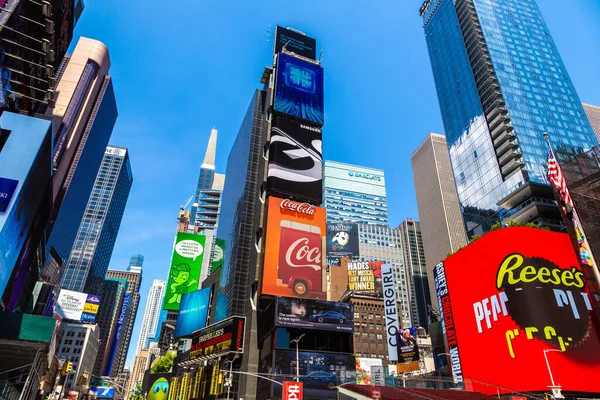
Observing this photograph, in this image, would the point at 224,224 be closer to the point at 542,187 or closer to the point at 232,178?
the point at 232,178

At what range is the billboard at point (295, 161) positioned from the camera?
68.9m

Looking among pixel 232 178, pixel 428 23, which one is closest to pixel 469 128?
pixel 428 23

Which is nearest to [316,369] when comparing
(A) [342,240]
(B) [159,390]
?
(B) [159,390]

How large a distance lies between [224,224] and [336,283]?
54.4 meters

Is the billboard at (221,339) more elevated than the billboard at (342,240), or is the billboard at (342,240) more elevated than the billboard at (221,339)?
the billboard at (342,240)

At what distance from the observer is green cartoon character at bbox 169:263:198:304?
97.4 metres

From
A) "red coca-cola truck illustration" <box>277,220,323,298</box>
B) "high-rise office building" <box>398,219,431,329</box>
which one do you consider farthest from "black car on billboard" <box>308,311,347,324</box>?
"high-rise office building" <box>398,219,431,329</box>

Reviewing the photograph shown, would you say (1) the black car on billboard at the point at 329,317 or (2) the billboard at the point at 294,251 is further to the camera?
(2) the billboard at the point at 294,251

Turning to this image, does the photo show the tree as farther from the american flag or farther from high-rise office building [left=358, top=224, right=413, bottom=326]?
high-rise office building [left=358, top=224, right=413, bottom=326]

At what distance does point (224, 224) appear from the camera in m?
89.9

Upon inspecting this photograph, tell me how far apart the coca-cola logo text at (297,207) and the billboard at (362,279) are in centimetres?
5872

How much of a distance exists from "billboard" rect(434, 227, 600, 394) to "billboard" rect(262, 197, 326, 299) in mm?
21159

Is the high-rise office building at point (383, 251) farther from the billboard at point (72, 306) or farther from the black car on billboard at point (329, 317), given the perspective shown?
the black car on billboard at point (329, 317)

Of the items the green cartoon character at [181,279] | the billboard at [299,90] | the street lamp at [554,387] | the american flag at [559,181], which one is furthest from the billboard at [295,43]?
the street lamp at [554,387]
